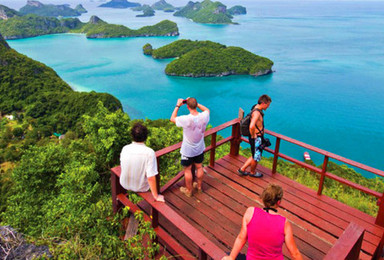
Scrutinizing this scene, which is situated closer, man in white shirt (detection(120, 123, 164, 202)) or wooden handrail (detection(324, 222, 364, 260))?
wooden handrail (detection(324, 222, 364, 260))

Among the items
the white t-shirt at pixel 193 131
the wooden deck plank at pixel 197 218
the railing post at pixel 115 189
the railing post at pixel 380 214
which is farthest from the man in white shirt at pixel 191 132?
the railing post at pixel 380 214

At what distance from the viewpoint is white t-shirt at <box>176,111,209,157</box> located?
3.82 m

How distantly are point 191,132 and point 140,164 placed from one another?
41.9 inches

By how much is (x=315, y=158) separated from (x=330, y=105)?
18120 millimetres

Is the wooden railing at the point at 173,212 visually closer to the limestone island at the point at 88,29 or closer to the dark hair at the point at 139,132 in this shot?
the dark hair at the point at 139,132

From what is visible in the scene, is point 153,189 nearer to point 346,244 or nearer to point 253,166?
point 346,244

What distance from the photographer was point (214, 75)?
7788cm

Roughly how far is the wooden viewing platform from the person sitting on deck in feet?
2.20

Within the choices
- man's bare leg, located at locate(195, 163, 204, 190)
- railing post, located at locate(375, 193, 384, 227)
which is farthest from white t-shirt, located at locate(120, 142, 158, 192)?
railing post, located at locate(375, 193, 384, 227)

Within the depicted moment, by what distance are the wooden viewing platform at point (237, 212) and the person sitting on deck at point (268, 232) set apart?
670 mm

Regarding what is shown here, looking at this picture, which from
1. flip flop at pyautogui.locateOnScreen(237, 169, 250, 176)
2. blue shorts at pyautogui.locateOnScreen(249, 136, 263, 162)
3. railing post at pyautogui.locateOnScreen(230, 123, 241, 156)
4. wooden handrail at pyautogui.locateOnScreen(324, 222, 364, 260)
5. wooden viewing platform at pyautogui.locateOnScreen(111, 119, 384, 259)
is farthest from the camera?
railing post at pyautogui.locateOnScreen(230, 123, 241, 156)

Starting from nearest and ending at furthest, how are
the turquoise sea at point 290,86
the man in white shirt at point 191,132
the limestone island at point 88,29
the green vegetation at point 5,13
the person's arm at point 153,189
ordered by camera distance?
1. the person's arm at point 153,189
2. the man in white shirt at point 191,132
3. the turquoise sea at point 290,86
4. the limestone island at point 88,29
5. the green vegetation at point 5,13

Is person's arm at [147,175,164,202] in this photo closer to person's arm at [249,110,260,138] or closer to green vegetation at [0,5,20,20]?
person's arm at [249,110,260,138]

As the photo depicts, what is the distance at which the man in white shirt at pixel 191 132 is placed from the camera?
12.5 feet
